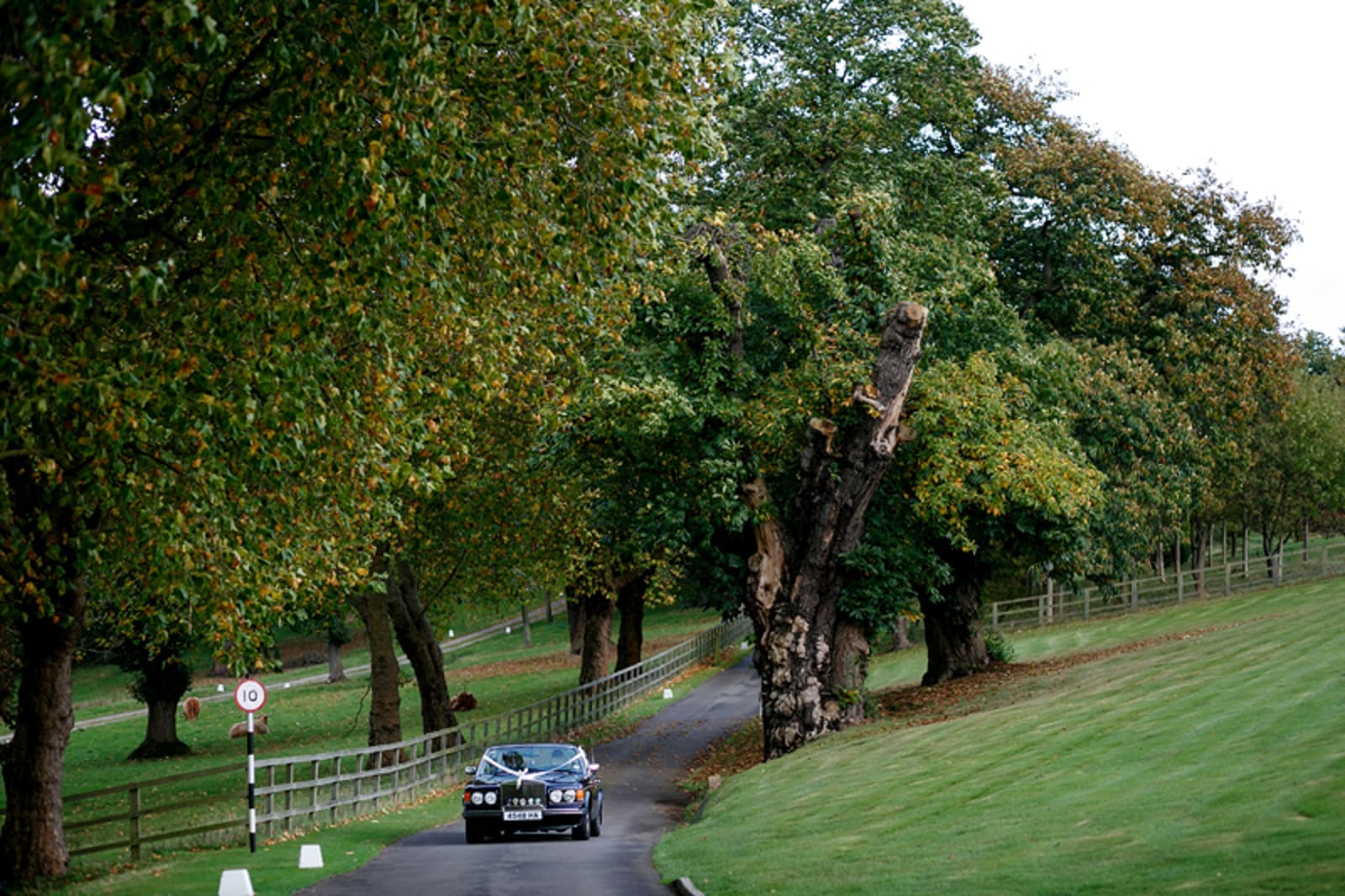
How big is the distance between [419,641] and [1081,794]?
69.5 feet

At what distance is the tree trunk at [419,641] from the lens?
3462 centimetres

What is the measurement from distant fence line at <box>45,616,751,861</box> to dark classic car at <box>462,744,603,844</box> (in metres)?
3.08

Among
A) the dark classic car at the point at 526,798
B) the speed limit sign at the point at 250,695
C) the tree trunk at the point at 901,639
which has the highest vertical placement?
the speed limit sign at the point at 250,695

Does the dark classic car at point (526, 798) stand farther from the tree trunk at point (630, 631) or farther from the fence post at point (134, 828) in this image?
the tree trunk at point (630, 631)

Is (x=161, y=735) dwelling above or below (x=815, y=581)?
below

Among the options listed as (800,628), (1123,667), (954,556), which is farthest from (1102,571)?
(800,628)

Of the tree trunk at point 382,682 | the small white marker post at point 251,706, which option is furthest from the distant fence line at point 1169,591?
the small white marker post at point 251,706

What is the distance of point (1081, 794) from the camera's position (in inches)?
673

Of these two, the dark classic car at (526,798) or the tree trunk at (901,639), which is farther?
the tree trunk at (901,639)

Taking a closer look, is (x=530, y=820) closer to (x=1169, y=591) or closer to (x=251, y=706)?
(x=251, y=706)

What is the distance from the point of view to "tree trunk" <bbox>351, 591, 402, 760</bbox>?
33250 millimetres

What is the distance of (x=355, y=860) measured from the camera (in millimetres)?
20062

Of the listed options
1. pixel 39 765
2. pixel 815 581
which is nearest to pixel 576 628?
pixel 815 581

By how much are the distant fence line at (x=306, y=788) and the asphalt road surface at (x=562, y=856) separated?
2.12 meters
